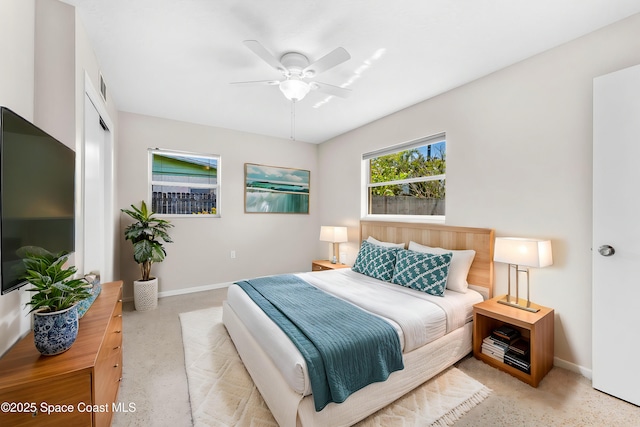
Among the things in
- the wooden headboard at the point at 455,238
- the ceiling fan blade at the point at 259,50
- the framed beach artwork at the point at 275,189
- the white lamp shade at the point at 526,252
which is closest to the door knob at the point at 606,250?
the white lamp shade at the point at 526,252

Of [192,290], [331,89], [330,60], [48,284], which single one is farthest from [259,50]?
[192,290]

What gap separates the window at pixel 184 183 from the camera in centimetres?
394

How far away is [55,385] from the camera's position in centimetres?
102

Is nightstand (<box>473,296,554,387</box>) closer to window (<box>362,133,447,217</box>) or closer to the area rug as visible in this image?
the area rug

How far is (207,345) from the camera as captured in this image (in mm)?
2518

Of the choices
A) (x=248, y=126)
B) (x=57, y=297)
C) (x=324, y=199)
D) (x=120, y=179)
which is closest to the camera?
(x=57, y=297)

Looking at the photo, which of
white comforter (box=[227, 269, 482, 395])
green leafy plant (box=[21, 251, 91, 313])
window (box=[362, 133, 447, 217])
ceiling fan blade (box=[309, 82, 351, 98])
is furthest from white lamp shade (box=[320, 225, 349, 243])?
green leafy plant (box=[21, 251, 91, 313])

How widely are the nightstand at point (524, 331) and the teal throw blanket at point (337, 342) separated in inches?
38.0

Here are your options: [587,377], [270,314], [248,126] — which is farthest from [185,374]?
[248,126]

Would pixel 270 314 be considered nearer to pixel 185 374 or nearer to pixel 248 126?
pixel 185 374

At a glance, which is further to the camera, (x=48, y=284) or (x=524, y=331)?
(x=524, y=331)

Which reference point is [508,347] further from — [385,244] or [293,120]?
[293,120]

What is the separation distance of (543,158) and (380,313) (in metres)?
1.89

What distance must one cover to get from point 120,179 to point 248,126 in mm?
1917
